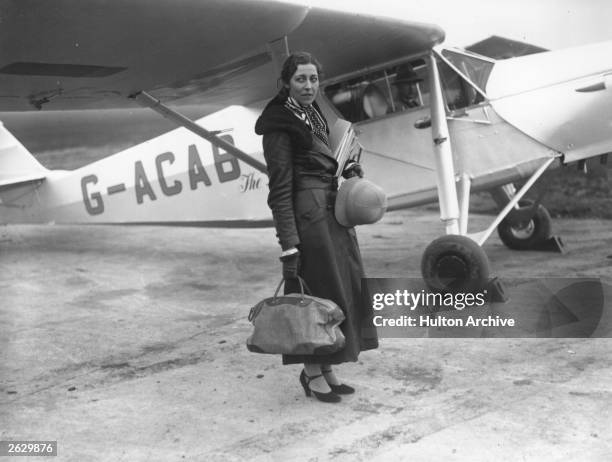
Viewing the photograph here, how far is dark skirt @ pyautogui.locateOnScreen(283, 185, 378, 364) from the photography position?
3.23 meters

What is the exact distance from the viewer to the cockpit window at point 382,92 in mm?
5762

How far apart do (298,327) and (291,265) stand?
0.28 meters

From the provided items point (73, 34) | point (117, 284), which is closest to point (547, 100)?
point (73, 34)

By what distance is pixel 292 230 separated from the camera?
3158mm

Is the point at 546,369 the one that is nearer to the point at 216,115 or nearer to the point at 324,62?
the point at 324,62

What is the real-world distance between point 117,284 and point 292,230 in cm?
376

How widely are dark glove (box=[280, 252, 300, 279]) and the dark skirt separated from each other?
95 mm

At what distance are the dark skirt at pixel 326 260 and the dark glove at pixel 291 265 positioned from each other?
95 millimetres

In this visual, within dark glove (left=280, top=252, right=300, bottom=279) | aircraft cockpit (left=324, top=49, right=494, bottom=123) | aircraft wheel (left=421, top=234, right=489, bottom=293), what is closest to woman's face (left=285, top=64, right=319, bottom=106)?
dark glove (left=280, top=252, right=300, bottom=279)

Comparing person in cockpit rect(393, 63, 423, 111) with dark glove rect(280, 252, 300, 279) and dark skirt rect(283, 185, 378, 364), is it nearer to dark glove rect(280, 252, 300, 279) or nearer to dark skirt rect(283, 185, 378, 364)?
dark skirt rect(283, 185, 378, 364)

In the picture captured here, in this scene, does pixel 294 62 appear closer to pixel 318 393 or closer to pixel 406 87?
pixel 318 393

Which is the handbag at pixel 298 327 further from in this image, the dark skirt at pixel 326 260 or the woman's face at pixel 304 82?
the woman's face at pixel 304 82

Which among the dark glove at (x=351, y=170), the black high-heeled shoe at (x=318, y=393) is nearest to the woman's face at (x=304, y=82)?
the dark glove at (x=351, y=170)

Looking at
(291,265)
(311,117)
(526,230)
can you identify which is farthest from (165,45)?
(526,230)
